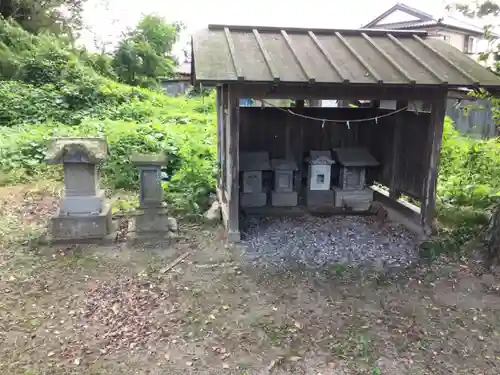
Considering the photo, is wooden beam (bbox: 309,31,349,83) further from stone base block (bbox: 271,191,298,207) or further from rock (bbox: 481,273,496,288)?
rock (bbox: 481,273,496,288)

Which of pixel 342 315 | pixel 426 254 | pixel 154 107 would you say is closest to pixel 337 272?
pixel 342 315

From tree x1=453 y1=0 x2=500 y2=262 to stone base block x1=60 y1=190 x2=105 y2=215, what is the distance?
536 cm

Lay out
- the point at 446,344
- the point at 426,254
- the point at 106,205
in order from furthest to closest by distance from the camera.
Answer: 1. the point at 106,205
2. the point at 426,254
3. the point at 446,344

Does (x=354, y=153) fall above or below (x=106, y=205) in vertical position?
above

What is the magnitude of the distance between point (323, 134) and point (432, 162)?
2207mm

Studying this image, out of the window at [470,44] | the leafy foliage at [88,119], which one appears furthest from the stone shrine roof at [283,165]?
the window at [470,44]

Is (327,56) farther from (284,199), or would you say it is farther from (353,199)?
(353,199)

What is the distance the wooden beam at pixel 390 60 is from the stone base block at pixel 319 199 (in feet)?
8.30

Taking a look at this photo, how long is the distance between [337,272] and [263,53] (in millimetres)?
3103

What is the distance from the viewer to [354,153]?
7.84m

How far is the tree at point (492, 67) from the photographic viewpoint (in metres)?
5.59

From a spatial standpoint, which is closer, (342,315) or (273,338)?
(273,338)

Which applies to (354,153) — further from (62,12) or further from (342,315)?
(62,12)

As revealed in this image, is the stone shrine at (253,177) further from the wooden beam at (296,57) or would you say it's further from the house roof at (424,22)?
the house roof at (424,22)
